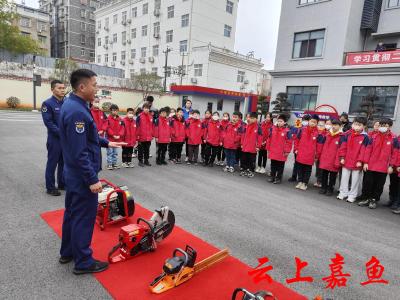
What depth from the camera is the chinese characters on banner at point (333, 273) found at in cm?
305

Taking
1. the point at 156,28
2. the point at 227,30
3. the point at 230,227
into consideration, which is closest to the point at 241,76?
the point at 227,30

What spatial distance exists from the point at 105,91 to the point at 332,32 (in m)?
22.6

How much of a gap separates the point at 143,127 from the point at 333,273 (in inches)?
235

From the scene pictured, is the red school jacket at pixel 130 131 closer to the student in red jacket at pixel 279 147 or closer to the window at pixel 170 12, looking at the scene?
the student in red jacket at pixel 279 147

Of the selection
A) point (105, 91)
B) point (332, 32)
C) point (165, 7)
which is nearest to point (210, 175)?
point (332, 32)

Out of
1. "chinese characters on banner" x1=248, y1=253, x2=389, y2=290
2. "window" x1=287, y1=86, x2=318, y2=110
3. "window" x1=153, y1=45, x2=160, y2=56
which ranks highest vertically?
"window" x1=153, y1=45, x2=160, y2=56

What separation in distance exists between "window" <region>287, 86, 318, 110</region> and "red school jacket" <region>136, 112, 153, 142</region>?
44.8 feet

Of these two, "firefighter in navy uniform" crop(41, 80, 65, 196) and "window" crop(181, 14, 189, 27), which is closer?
"firefighter in navy uniform" crop(41, 80, 65, 196)

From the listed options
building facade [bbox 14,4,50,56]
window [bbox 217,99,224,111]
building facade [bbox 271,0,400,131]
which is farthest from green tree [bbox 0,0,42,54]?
building facade [bbox 271,0,400,131]

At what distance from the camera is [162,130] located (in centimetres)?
809

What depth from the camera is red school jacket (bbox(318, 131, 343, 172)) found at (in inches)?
248

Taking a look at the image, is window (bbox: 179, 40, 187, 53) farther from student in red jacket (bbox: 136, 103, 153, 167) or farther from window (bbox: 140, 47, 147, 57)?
student in red jacket (bbox: 136, 103, 153, 167)

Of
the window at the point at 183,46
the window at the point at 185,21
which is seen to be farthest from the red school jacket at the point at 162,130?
the window at the point at 185,21

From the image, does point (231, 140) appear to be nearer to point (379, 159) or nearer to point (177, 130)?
point (177, 130)
